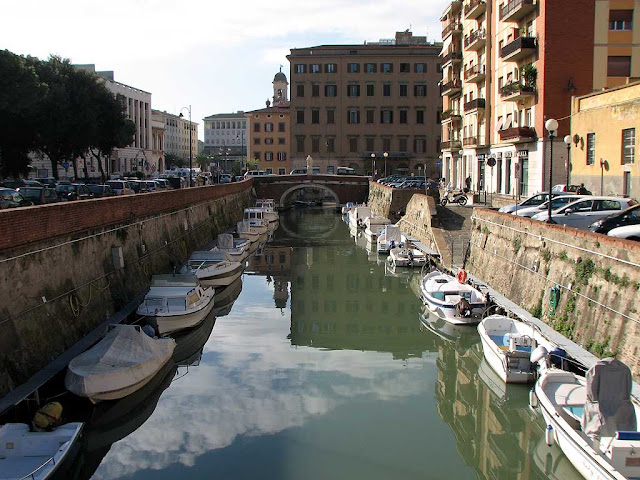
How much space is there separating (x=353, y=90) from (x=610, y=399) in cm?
7703

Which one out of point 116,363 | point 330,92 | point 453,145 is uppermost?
point 330,92

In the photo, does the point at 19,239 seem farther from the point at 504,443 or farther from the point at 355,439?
the point at 504,443

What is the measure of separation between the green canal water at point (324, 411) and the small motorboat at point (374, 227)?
2052 centimetres

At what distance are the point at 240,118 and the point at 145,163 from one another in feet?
306

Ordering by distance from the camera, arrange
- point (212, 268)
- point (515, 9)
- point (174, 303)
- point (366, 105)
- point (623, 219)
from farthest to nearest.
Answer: point (366, 105) → point (515, 9) → point (212, 268) → point (174, 303) → point (623, 219)

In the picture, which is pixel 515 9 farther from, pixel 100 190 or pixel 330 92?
pixel 330 92

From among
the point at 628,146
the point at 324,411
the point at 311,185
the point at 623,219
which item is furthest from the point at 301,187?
the point at 324,411

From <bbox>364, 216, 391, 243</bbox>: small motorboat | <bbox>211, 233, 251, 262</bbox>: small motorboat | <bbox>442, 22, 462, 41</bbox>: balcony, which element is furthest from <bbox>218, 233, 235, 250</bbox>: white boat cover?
<bbox>442, 22, 462, 41</bbox>: balcony

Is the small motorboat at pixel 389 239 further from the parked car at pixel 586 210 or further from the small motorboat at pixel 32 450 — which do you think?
the small motorboat at pixel 32 450

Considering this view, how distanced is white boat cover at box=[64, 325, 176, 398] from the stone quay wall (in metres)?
11.2

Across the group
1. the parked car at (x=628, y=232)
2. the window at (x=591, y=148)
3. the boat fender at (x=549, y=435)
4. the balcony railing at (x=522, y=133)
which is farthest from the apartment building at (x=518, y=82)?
the boat fender at (x=549, y=435)

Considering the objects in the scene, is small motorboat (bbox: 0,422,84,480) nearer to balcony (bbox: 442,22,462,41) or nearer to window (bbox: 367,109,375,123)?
balcony (bbox: 442,22,462,41)

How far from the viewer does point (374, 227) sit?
4966cm

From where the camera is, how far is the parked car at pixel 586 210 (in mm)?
25359
